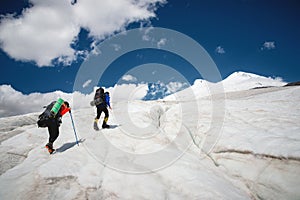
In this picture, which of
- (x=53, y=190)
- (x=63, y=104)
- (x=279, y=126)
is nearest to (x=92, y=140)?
(x=63, y=104)

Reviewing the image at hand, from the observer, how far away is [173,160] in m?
7.29

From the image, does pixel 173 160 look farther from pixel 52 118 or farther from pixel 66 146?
pixel 52 118

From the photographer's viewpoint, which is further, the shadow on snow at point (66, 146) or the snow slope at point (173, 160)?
the shadow on snow at point (66, 146)

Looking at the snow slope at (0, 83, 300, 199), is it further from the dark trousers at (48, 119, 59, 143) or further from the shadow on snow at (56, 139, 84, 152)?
the dark trousers at (48, 119, 59, 143)

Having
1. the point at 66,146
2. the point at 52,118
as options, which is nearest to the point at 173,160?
the point at 66,146

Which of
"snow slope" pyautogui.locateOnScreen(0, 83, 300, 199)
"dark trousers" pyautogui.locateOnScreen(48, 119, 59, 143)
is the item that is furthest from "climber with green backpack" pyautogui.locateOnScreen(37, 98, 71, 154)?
"snow slope" pyautogui.locateOnScreen(0, 83, 300, 199)

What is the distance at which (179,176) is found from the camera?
611 centimetres

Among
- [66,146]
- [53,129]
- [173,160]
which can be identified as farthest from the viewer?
[66,146]

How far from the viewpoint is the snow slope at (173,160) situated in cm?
534

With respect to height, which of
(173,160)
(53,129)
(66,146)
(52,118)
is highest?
(52,118)

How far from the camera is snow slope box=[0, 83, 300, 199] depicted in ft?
17.5

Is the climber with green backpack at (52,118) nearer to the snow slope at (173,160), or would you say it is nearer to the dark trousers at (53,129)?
the dark trousers at (53,129)

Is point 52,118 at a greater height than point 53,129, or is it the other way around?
point 52,118

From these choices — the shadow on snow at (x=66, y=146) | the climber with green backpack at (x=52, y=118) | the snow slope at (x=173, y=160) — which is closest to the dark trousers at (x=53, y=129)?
the climber with green backpack at (x=52, y=118)
